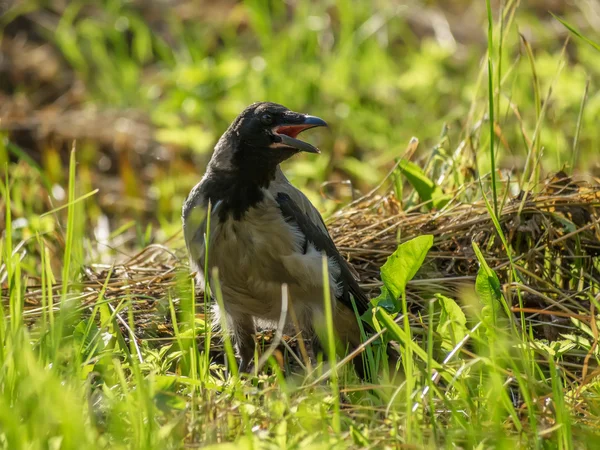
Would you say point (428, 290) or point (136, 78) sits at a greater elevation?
point (136, 78)

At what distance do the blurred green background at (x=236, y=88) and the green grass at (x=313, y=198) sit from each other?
0.08ft

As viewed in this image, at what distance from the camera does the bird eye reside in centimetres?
420

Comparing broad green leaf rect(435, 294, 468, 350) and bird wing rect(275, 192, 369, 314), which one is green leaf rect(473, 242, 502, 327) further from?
bird wing rect(275, 192, 369, 314)

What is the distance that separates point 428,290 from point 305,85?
142 inches

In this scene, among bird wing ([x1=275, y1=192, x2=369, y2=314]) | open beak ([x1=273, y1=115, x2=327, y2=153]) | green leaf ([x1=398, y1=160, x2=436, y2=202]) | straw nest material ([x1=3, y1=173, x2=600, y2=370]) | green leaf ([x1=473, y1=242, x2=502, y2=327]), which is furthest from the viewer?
green leaf ([x1=398, y1=160, x2=436, y2=202])

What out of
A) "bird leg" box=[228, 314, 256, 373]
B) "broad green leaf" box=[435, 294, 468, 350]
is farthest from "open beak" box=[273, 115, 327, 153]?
"broad green leaf" box=[435, 294, 468, 350]

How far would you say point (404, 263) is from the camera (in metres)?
3.55

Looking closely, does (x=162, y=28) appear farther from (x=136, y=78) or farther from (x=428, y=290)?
(x=428, y=290)

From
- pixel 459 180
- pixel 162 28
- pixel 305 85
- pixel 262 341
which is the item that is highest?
pixel 162 28

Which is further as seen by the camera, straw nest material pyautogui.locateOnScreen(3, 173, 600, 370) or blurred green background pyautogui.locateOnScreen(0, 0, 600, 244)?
blurred green background pyautogui.locateOnScreen(0, 0, 600, 244)

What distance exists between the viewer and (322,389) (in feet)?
11.1

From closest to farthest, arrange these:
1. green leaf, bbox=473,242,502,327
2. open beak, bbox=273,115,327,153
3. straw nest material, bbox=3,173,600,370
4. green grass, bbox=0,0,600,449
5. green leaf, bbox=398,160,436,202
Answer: green grass, bbox=0,0,600,449
green leaf, bbox=473,242,502,327
open beak, bbox=273,115,327,153
straw nest material, bbox=3,173,600,370
green leaf, bbox=398,160,436,202

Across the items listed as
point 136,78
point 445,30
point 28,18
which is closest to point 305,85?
Result: point 136,78

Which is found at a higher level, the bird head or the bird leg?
the bird head
